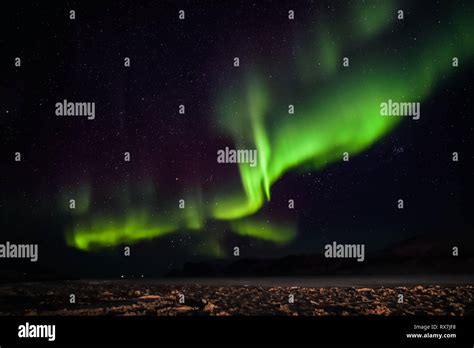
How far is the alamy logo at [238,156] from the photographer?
7.43m

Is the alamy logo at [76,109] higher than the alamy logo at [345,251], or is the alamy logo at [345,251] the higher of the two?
the alamy logo at [76,109]

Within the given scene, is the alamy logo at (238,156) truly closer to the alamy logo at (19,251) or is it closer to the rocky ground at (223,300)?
the rocky ground at (223,300)

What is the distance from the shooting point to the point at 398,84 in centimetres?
739

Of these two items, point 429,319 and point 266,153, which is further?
point 266,153

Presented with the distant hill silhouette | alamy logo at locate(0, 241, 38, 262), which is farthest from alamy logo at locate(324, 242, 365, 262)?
alamy logo at locate(0, 241, 38, 262)


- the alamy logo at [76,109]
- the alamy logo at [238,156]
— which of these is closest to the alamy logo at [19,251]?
the alamy logo at [76,109]

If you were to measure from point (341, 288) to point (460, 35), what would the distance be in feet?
12.2

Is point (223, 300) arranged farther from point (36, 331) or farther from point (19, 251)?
point (19, 251)

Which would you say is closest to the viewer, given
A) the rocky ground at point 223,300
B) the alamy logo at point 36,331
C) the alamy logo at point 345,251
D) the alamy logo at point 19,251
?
the alamy logo at point 36,331

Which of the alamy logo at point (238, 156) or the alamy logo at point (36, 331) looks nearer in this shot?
the alamy logo at point (36, 331)

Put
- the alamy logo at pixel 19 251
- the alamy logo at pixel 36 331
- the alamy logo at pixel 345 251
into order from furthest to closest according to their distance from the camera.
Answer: the alamy logo at pixel 345 251, the alamy logo at pixel 19 251, the alamy logo at pixel 36 331

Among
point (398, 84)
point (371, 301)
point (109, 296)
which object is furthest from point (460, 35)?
point (109, 296)

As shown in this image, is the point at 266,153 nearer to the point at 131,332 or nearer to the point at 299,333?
the point at 299,333

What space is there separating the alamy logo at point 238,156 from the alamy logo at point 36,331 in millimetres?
3098
